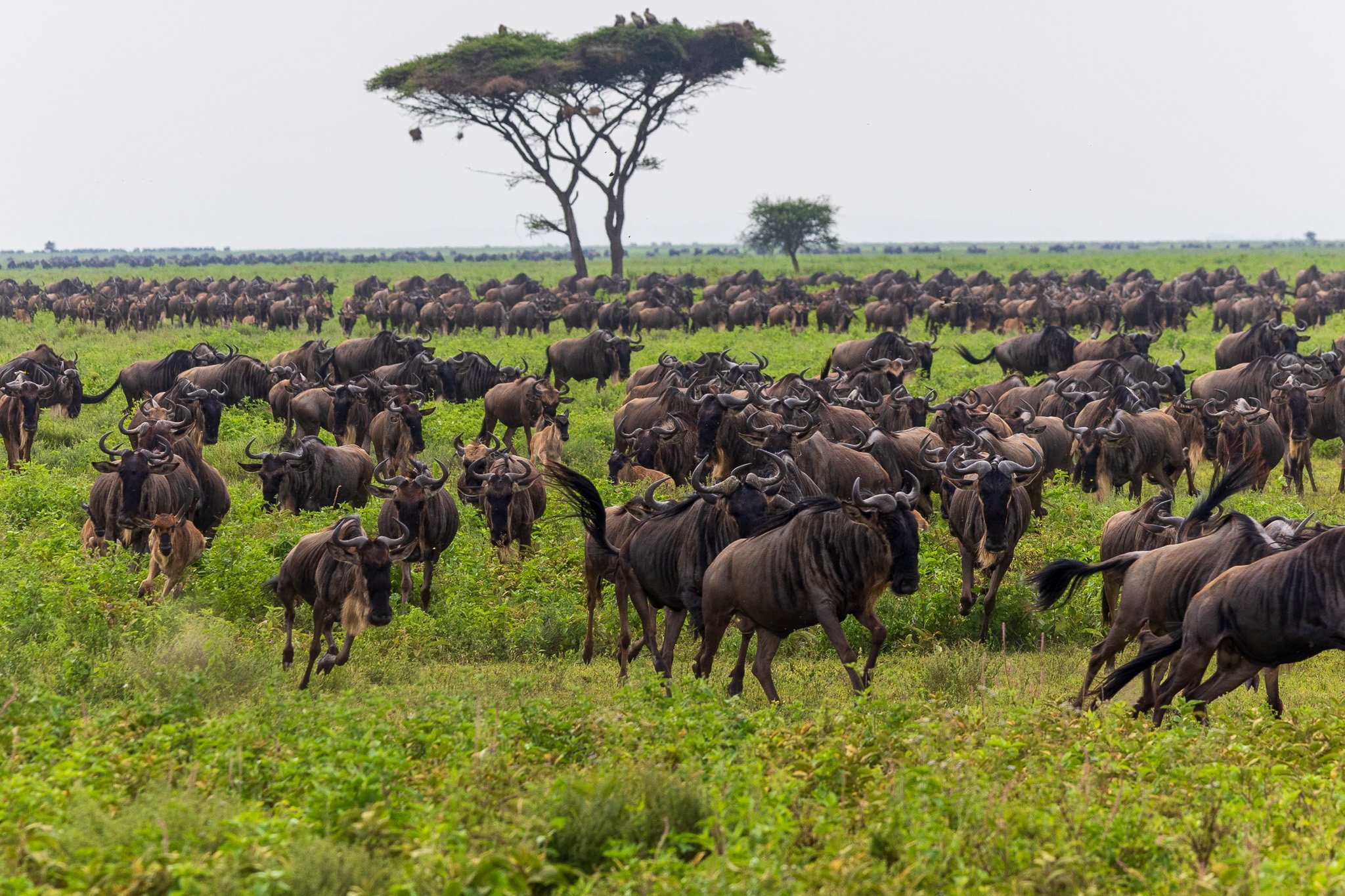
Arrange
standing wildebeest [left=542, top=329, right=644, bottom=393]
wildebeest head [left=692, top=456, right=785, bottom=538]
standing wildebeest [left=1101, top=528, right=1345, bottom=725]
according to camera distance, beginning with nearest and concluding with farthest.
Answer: standing wildebeest [left=1101, top=528, right=1345, bottom=725] < wildebeest head [left=692, top=456, right=785, bottom=538] < standing wildebeest [left=542, top=329, right=644, bottom=393]

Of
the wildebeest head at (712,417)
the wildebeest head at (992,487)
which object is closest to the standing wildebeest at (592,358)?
the wildebeest head at (712,417)

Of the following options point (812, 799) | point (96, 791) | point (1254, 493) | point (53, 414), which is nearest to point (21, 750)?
point (96, 791)

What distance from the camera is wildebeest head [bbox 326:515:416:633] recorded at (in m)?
8.27

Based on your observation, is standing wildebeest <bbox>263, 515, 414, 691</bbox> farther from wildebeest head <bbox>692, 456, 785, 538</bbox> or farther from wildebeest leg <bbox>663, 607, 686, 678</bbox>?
wildebeest head <bbox>692, 456, 785, 538</bbox>

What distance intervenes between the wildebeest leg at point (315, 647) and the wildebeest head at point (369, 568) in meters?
0.23

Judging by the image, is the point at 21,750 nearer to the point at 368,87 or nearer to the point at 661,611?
the point at 661,611

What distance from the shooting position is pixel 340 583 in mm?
8508

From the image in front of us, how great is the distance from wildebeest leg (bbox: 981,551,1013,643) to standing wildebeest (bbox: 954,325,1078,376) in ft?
Answer: 54.9

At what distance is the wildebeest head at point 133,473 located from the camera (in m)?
10.9

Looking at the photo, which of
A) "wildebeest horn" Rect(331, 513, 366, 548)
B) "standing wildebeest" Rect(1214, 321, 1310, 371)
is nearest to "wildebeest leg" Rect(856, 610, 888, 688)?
"wildebeest horn" Rect(331, 513, 366, 548)

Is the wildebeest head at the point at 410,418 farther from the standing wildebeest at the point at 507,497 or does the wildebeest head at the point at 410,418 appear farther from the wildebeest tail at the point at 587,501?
the wildebeest tail at the point at 587,501

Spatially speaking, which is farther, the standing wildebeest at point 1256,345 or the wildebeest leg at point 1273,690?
the standing wildebeest at point 1256,345

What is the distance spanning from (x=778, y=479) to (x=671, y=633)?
157 centimetres

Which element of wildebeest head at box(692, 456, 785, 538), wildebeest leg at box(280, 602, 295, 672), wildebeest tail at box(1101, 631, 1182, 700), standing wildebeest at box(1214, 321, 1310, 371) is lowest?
wildebeest leg at box(280, 602, 295, 672)
